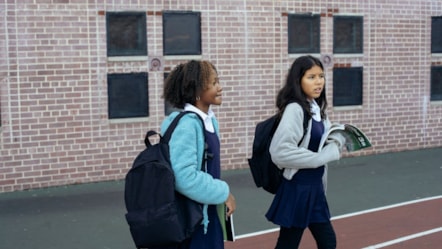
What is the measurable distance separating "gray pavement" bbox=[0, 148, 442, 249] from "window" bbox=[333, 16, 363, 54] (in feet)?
6.54

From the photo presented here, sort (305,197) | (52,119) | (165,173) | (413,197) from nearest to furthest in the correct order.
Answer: (165,173), (305,197), (413,197), (52,119)

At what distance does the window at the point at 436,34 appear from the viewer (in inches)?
519

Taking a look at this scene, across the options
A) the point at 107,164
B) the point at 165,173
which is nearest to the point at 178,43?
the point at 107,164

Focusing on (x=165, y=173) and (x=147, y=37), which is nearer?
(x=165, y=173)

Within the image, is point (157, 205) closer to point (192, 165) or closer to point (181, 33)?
point (192, 165)

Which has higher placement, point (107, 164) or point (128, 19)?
point (128, 19)

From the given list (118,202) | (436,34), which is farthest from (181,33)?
(436,34)

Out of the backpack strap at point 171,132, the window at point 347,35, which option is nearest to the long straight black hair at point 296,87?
the backpack strap at point 171,132

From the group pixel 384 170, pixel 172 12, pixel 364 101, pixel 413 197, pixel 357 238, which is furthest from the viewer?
pixel 364 101

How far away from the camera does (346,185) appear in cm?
1003

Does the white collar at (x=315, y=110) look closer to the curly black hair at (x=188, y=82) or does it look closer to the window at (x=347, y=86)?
the curly black hair at (x=188, y=82)

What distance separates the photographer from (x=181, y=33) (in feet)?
34.9

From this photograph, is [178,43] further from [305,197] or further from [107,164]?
[305,197]

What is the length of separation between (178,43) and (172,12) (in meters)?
0.48
